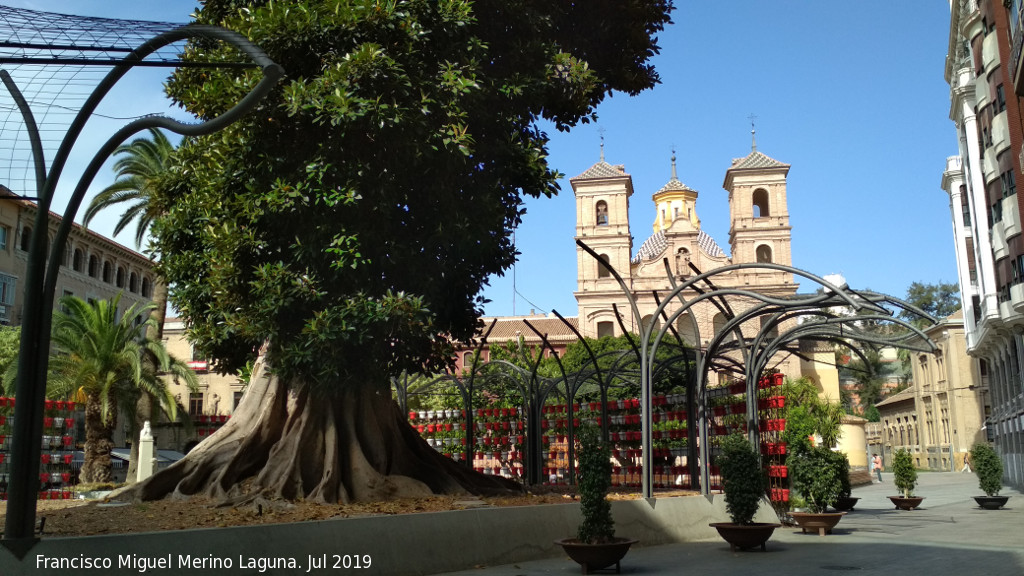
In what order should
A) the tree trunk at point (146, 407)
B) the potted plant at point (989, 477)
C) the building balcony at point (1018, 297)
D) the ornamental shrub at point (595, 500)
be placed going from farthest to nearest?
1. the tree trunk at point (146, 407)
2. the building balcony at point (1018, 297)
3. the potted plant at point (989, 477)
4. the ornamental shrub at point (595, 500)

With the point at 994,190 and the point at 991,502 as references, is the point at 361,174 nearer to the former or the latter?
the point at 991,502

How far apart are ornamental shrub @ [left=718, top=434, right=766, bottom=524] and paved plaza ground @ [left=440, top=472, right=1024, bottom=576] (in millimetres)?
565

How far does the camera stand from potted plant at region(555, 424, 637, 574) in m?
10.4

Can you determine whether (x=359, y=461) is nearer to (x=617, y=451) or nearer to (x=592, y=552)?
(x=592, y=552)

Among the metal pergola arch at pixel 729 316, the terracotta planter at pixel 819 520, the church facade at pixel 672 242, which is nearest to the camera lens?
the metal pergola arch at pixel 729 316

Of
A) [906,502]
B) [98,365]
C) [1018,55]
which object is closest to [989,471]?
[906,502]

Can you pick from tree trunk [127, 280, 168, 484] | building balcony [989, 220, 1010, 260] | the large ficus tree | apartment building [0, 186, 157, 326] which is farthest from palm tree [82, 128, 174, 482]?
building balcony [989, 220, 1010, 260]

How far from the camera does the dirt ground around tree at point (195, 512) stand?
33.0ft

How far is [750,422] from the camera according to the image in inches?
A: 639

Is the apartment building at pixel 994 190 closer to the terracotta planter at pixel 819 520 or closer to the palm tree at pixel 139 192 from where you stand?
the terracotta planter at pixel 819 520

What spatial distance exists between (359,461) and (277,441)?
1475 millimetres

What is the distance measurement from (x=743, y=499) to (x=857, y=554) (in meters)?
1.65

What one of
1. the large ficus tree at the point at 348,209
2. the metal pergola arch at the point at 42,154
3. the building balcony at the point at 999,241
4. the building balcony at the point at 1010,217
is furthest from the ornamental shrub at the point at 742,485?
the building balcony at the point at 999,241

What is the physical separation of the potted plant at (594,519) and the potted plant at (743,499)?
2.33m
